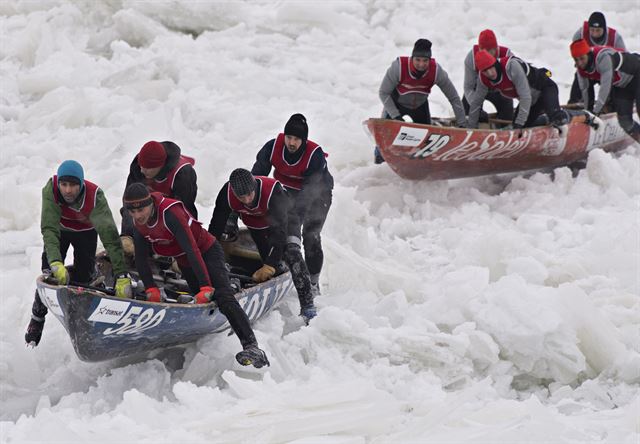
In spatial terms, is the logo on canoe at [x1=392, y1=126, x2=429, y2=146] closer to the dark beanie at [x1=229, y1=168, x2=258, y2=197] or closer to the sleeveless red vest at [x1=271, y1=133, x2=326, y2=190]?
the sleeveless red vest at [x1=271, y1=133, x2=326, y2=190]

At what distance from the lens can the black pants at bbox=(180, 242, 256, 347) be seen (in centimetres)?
504

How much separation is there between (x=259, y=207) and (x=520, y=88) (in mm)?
3964

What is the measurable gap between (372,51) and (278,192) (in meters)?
8.50

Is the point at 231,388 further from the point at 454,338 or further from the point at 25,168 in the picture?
the point at 25,168

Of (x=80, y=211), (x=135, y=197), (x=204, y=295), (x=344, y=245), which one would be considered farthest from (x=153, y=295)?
(x=344, y=245)

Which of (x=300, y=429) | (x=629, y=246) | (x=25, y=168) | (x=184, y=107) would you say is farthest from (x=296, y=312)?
(x=184, y=107)

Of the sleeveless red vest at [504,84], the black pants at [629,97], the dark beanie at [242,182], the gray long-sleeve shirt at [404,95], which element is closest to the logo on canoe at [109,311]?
the dark beanie at [242,182]

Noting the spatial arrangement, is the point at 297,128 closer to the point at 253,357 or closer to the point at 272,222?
the point at 272,222

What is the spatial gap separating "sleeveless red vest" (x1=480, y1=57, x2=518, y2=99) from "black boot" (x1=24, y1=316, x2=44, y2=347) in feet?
17.4


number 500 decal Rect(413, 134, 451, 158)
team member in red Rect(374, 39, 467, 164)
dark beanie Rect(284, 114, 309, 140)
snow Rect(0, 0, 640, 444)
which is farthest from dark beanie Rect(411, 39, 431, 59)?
dark beanie Rect(284, 114, 309, 140)

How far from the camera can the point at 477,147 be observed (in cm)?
862

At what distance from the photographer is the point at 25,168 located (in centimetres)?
939

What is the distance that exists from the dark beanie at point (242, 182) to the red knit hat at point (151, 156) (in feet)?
1.82

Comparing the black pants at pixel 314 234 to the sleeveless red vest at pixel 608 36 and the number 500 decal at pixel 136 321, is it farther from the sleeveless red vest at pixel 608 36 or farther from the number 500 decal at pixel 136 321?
the sleeveless red vest at pixel 608 36
